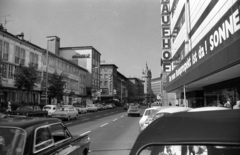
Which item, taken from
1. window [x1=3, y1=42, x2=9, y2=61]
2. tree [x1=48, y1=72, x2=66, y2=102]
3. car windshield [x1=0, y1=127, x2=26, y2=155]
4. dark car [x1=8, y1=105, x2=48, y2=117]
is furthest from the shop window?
car windshield [x1=0, y1=127, x2=26, y2=155]

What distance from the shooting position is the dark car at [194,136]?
154cm

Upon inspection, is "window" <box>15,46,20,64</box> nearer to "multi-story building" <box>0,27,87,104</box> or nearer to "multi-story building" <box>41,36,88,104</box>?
"multi-story building" <box>0,27,87,104</box>

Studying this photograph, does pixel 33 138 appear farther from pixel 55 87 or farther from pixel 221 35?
pixel 55 87

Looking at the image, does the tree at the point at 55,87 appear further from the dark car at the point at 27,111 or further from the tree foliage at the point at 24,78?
the dark car at the point at 27,111

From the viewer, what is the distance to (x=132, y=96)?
146 m

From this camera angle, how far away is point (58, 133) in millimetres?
4523

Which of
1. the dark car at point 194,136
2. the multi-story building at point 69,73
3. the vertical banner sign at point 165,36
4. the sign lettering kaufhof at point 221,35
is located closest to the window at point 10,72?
the multi-story building at point 69,73

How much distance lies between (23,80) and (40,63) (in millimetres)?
10410

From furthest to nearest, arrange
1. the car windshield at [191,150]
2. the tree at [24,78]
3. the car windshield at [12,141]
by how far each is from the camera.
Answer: the tree at [24,78]
the car windshield at [12,141]
the car windshield at [191,150]

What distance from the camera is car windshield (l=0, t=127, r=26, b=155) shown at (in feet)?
10.5

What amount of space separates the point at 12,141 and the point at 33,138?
31 cm

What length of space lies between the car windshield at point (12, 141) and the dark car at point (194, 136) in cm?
226

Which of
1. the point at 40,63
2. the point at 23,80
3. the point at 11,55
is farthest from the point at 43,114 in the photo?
the point at 40,63

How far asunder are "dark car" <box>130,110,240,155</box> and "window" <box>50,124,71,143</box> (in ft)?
9.55
